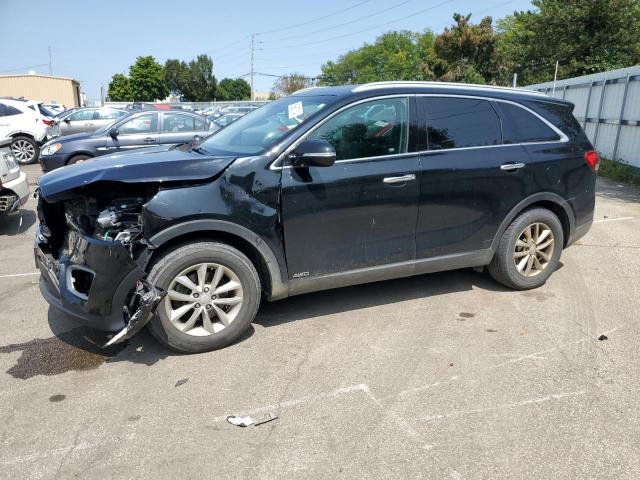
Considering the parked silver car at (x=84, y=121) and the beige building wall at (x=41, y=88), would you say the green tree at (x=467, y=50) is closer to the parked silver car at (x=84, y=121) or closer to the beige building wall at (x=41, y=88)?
the parked silver car at (x=84, y=121)

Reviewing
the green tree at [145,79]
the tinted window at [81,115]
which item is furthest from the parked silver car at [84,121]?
the green tree at [145,79]

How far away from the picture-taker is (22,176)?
26.3 feet

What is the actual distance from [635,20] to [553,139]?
27.0 meters

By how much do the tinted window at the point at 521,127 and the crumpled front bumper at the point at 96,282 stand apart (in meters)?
3.37

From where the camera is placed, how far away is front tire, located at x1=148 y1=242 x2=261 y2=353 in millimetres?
3697

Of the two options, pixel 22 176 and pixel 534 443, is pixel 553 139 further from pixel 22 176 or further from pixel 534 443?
pixel 22 176

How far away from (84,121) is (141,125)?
6.72 metres

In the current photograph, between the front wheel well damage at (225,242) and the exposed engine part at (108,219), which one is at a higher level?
the exposed engine part at (108,219)

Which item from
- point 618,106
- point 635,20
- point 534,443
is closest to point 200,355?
point 534,443

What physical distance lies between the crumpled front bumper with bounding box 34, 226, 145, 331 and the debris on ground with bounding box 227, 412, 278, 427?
3.47 feet

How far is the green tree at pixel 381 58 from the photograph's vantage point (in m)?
83.4

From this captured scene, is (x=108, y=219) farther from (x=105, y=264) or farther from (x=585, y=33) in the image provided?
(x=585, y=33)

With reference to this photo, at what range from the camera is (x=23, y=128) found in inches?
596

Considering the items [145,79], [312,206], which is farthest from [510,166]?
[145,79]
